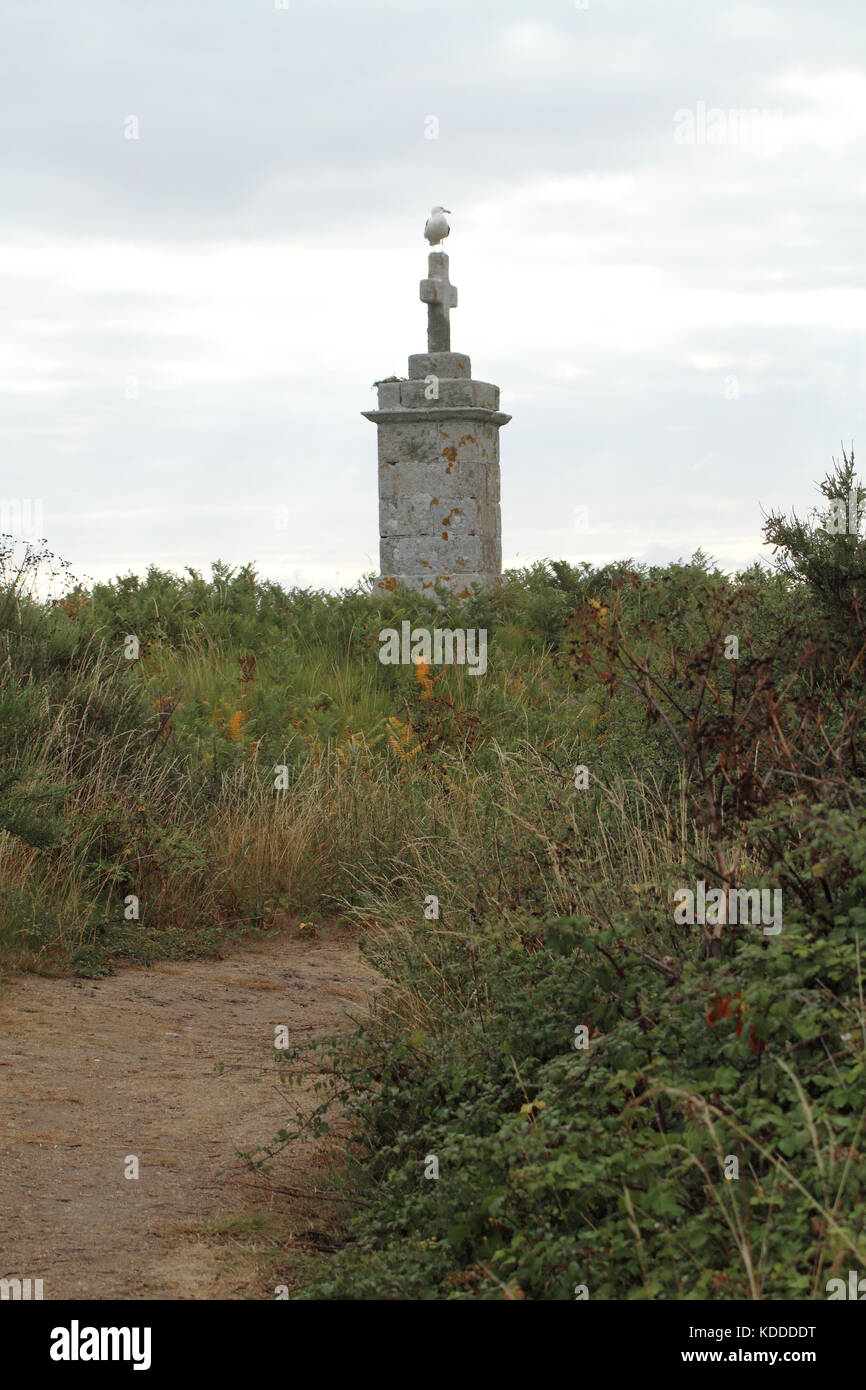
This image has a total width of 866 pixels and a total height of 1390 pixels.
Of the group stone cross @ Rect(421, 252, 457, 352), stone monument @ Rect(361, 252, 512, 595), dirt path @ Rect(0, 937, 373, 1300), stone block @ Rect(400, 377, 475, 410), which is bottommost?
dirt path @ Rect(0, 937, 373, 1300)


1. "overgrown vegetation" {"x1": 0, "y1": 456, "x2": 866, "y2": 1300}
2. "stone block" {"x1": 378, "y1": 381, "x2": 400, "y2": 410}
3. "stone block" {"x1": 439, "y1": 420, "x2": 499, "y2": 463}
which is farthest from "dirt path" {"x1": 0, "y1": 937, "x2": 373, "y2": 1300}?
"stone block" {"x1": 378, "y1": 381, "x2": 400, "y2": 410}

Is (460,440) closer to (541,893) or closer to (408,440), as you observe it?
(408,440)

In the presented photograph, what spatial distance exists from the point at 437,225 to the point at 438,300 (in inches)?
35.9

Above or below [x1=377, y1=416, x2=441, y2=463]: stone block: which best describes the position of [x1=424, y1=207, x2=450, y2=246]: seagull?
above

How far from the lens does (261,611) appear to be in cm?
1702

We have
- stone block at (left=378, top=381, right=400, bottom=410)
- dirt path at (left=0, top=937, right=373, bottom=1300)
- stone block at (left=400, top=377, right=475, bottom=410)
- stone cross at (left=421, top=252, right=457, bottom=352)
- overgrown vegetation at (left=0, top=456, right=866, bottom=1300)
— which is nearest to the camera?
overgrown vegetation at (left=0, top=456, right=866, bottom=1300)

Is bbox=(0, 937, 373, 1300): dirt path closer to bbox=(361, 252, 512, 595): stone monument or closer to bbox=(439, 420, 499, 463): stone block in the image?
bbox=(361, 252, 512, 595): stone monument

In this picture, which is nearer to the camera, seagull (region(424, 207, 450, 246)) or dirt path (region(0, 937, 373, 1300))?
dirt path (region(0, 937, 373, 1300))

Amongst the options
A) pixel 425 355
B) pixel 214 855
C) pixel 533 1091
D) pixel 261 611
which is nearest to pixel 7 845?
pixel 214 855

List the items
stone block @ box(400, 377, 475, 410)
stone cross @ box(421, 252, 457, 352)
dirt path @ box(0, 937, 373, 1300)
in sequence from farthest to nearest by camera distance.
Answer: stone cross @ box(421, 252, 457, 352) < stone block @ box(400, 377, 475, 410) < dirt path @ box(0, 937, 373, 1300)

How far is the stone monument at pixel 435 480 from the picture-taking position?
1688 cm

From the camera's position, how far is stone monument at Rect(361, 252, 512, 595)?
1688cm

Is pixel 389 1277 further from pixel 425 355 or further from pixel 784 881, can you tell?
pixel 425 355

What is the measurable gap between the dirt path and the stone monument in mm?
8564
